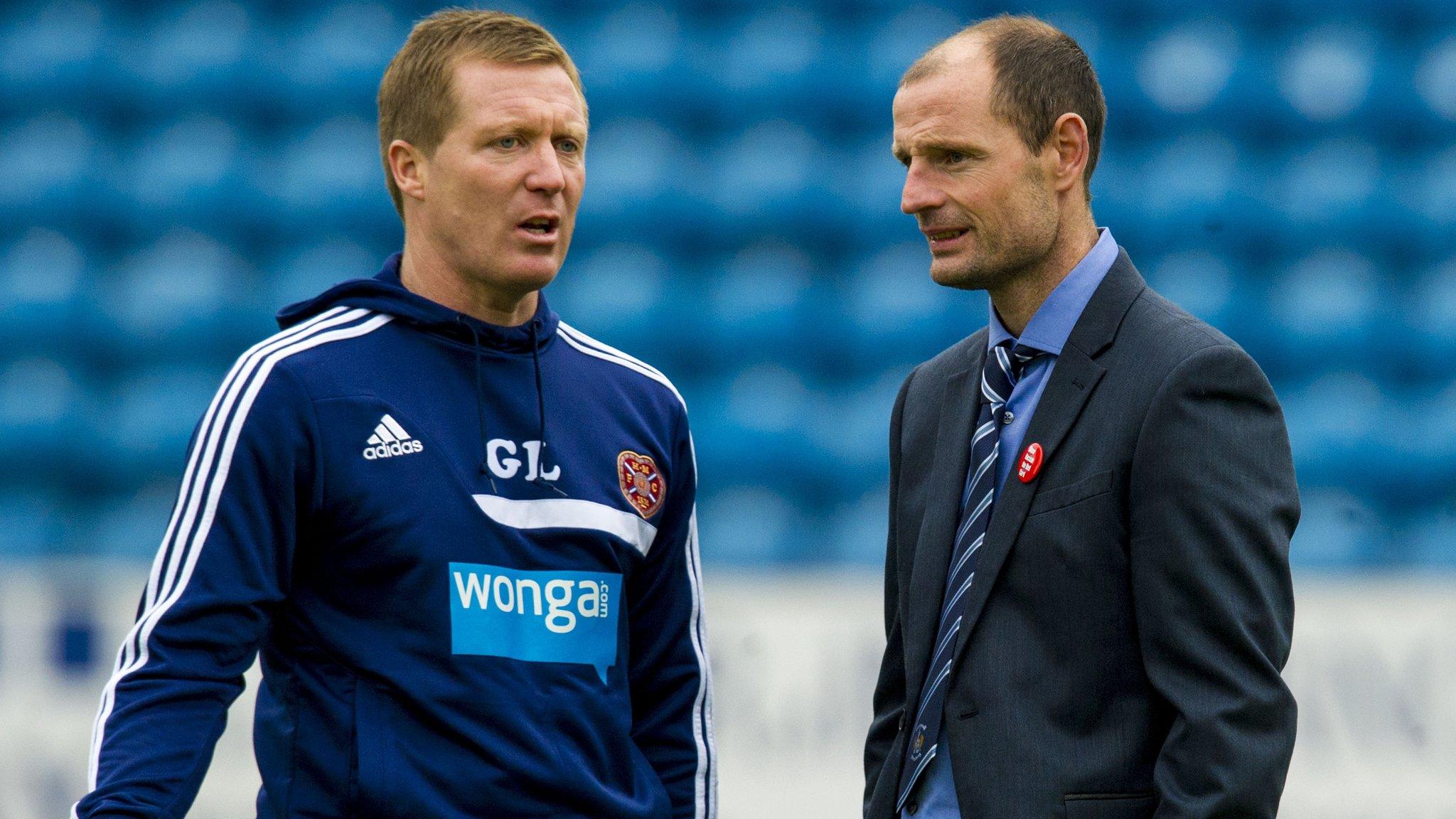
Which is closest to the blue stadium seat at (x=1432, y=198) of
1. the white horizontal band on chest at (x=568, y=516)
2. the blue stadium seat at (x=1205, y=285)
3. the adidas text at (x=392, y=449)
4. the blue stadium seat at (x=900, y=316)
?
the blue stadium seat at (x=1205, y=285)

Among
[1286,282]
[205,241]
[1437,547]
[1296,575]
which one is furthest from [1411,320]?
[205,241]

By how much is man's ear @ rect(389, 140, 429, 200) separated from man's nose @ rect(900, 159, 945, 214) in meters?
0.54

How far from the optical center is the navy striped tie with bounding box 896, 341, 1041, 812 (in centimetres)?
183

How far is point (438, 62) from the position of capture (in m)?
1.90

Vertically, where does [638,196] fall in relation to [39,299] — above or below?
above

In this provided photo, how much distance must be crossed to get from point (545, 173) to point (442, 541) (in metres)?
0.42

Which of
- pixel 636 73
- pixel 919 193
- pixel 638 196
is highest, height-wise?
pixel 636 73

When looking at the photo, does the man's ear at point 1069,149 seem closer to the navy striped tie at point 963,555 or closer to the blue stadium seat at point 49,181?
the navy striped tie at point 963,555

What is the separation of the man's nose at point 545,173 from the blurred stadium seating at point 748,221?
2.86 m

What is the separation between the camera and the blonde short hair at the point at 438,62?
1.90 m

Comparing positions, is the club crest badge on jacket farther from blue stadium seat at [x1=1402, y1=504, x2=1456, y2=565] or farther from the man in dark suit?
blue stadium seat at [x1=1402, y1=504, x2=1456, y2=565]

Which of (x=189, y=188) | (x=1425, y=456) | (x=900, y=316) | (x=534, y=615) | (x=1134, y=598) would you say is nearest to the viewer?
(x=1134, y=598)

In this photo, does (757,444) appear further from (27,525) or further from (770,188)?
(27,525)

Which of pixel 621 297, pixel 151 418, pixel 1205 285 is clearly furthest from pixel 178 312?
pixel 1205 285
